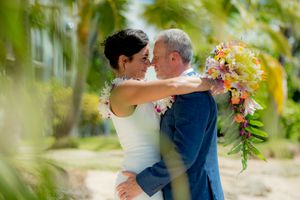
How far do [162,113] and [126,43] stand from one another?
1.17 ft

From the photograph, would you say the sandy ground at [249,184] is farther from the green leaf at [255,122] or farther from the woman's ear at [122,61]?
the woman's ear at [122,61]

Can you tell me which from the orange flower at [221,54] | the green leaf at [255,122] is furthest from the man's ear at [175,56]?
the green leaf at [255,122]

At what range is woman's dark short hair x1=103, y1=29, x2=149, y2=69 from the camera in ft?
8.67

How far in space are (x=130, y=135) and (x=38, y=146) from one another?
6.06 ft

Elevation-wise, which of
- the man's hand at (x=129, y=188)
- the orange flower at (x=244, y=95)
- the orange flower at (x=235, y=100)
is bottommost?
the man's hand at (x=129, y=188)

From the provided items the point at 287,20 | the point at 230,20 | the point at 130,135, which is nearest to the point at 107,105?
the point at 130,135

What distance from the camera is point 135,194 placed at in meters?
2.66

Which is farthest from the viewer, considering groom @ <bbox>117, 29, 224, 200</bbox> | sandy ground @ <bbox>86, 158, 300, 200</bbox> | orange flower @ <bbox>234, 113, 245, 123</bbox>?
sandy ground @ <bbox>86, 158, 300, 200</bbox>

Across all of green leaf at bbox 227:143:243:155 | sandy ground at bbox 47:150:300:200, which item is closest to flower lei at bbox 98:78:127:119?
green leaf at bbox 227:143:243:155

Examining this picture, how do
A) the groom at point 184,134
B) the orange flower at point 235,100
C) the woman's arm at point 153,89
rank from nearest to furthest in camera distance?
1. the woman's arm at point 153,89
2. the groom at point 184,134
3. the orange flower at point 235,100

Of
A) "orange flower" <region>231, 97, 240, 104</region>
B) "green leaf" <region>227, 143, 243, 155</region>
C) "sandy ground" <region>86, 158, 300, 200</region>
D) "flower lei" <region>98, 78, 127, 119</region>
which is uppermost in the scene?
"flower lei" <region>98, 78, 127, 119</region>

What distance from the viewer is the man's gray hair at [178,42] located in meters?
2.62

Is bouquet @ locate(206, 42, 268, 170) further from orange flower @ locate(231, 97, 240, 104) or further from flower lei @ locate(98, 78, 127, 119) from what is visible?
flower lei @ locate(98, 78, 127, 119)

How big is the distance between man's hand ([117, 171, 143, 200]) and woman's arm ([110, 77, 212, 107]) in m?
0.36
